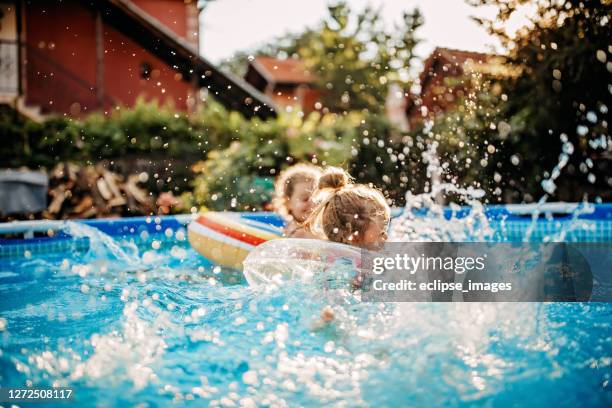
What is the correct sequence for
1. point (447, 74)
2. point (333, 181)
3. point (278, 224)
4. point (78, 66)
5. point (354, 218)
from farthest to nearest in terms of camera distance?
1. point (78, 66)
2. point (447, 74)
3. point (278, 224)
4. point (333, 181)
5. point (354, 218)

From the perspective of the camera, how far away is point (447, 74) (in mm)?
8352

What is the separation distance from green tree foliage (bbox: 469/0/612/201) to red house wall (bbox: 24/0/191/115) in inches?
340

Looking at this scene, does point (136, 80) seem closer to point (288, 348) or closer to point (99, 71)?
point (99, 71)

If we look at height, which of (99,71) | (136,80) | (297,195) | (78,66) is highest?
(78,66)

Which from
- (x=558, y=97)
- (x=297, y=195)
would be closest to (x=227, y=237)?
(x=297, y=195)

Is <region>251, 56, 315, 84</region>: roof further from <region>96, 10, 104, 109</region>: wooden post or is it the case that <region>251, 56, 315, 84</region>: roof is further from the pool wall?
the pool wall

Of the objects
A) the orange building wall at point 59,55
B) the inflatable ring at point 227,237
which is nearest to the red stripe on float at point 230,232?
the inflatable ring at point 227,237

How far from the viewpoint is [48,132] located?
10031mm

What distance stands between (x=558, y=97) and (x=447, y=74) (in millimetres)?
1643

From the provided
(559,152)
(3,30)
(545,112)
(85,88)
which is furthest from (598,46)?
(3,30)

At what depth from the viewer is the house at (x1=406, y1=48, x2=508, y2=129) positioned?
762 cm

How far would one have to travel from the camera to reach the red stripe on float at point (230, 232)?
13.8 ft

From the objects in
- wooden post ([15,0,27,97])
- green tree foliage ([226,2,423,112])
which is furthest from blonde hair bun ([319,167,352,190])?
green tree foliage ([226,2,423,112])

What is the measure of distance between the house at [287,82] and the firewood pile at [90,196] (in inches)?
834
